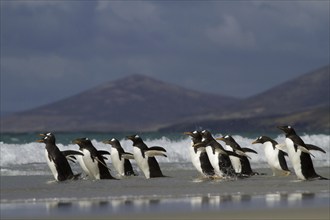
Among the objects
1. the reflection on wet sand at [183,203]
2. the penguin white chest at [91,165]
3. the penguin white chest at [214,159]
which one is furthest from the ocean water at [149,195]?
the penguin white chest at [91,165]

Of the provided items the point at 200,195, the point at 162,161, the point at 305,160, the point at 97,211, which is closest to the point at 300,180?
the point at 305,160

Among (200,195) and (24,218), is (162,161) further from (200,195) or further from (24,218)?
(24,218)

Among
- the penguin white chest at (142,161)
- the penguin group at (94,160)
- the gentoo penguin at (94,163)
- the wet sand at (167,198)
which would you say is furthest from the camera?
the penguin white chest at (142,161)

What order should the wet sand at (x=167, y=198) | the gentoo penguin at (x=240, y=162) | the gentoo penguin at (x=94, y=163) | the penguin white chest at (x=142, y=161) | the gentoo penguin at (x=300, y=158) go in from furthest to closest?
1. the gentoo penguin at (x=240, y=162)
2. the penguin white chest at (x=142, y=161)
3. the gentoo penguin at (x=94, y=163)
4. the gentoo penguin at (x=300, y=158)
5. the wet sand at (x=167, y=198)

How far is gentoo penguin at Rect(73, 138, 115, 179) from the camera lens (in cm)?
1925

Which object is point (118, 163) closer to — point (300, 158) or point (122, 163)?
point (122, 163)

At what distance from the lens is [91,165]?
19.4 m

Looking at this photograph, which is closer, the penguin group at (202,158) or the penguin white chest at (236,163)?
the penguin group at (202,158)

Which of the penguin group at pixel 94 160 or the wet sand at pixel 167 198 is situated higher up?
the penguin group at pixel 94 160

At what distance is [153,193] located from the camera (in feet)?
51.1

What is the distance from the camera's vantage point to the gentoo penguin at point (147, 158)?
1967 cm

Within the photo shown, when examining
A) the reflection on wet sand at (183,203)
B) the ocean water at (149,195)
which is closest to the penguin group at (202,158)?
the ocean water at (149,195)

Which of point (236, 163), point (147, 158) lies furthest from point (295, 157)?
point (147, 158)

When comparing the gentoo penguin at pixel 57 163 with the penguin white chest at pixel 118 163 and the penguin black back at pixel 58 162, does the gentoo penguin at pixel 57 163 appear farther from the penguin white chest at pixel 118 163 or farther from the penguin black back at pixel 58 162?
the penguin white chest at pixel 118 163
